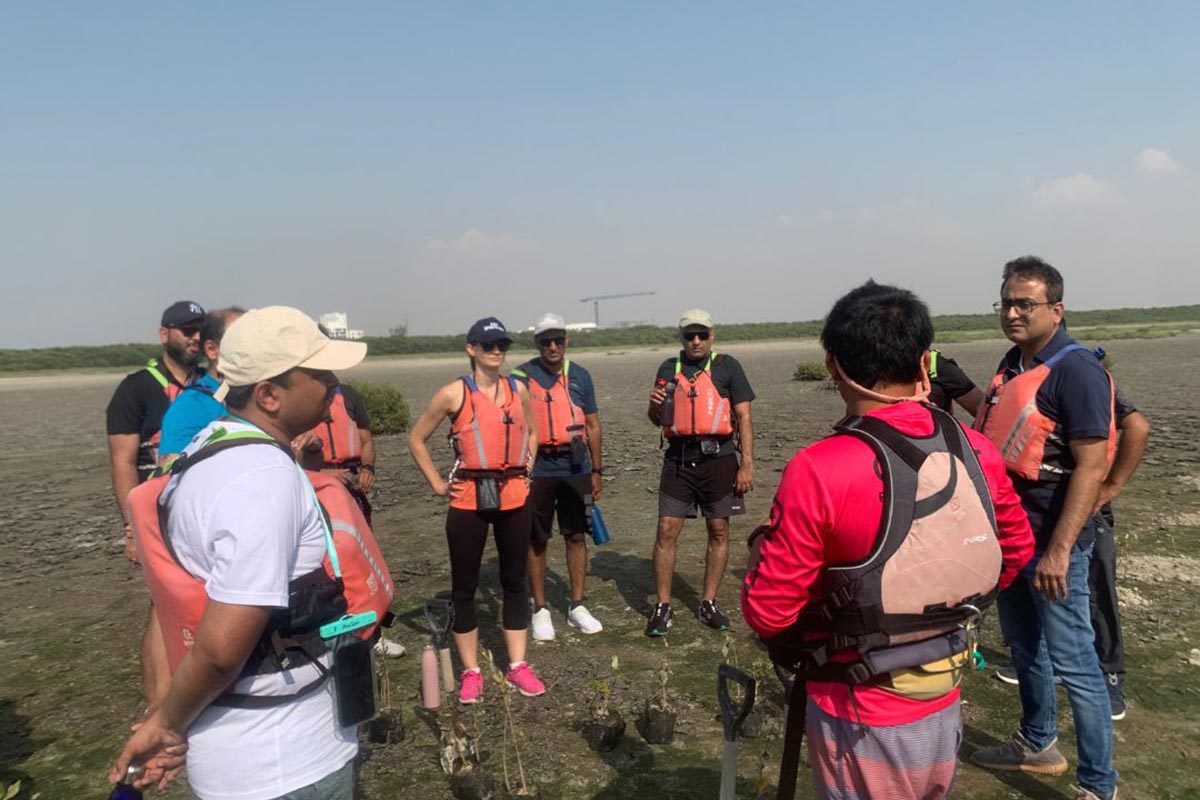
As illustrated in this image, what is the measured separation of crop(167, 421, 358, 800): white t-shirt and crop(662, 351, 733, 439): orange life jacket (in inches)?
173

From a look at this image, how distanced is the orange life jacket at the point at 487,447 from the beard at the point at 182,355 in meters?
1.75

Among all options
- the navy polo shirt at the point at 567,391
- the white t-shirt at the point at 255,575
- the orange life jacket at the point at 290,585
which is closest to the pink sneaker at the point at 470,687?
the navy polo shirt at the point at 567,391

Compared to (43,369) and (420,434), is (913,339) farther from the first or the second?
(43,369)

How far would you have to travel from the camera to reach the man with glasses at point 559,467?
6426 mm

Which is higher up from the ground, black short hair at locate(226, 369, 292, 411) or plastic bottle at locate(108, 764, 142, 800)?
black short hair at locate(226, 369, 292, 411)

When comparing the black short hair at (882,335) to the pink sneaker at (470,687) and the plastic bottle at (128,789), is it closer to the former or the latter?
the plastic bottle at (128,789)

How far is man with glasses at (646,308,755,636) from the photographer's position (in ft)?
20.9

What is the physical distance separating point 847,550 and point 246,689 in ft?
5.92

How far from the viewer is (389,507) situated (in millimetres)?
12039

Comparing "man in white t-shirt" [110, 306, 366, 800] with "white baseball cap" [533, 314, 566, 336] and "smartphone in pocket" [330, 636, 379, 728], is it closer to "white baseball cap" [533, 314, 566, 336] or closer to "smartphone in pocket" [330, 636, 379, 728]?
"smartphone in pocket" [330, 636, 379, 728]

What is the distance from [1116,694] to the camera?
4656mm

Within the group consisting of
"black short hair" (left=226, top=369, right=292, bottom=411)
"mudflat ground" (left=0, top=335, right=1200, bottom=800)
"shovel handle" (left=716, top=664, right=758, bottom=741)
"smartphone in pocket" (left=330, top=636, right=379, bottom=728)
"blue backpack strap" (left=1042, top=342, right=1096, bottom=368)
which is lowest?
"mudflat ground" (left=0, top=335, right=1200, bottom=800)

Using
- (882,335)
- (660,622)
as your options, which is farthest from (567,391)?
(882,335)

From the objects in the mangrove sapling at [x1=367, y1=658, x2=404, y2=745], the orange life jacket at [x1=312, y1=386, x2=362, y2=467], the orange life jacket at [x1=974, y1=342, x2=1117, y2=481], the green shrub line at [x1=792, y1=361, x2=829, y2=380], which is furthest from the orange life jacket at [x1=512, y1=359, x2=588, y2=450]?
the green shrub line at [x1=792, y1=361, x2=829, y2=380]
